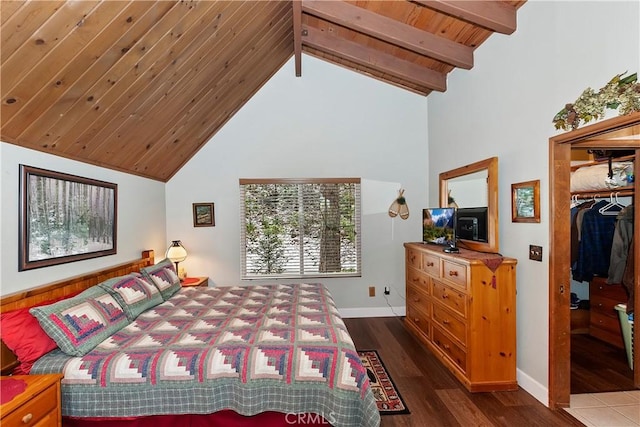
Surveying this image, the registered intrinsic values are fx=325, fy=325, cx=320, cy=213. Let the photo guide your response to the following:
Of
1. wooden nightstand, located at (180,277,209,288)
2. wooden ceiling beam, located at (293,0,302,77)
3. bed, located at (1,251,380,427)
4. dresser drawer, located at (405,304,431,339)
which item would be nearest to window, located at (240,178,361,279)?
wooden nightstand, located at (180,277,209,288)

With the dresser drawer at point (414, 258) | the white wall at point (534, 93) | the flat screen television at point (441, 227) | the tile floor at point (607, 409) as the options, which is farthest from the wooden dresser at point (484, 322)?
the dresser drawer at point (414, 258)

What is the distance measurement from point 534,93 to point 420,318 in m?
2.60

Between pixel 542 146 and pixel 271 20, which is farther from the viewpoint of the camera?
pixel 271 20

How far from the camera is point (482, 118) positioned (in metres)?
3.33

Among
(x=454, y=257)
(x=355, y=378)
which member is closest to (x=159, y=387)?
(x=355, y=378)

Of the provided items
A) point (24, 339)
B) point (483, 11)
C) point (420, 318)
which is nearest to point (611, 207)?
point (420, 318)

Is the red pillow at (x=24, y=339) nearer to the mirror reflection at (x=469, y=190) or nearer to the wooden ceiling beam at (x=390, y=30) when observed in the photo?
the wooden ceiling beam at (x=390, y=30)

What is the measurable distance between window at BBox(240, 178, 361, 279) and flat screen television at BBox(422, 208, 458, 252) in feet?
3.39

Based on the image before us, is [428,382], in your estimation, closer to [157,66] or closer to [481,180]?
[481,180]

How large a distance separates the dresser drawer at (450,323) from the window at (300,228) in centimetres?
150

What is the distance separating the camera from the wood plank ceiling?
1.85 m

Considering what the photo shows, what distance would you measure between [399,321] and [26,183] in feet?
13.9

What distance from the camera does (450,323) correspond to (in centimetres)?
312

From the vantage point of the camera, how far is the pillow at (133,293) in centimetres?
264
